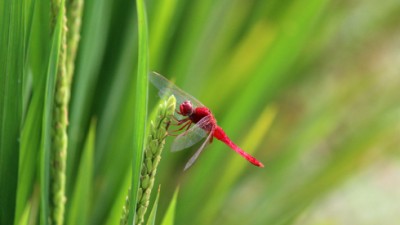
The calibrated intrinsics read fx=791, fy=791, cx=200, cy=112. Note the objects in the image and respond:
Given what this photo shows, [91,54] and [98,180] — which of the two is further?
[98,180]

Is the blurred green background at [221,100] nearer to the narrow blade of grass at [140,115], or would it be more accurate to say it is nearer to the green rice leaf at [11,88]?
the green rice leaf at [11,88]

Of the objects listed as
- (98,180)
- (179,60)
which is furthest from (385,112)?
(98,180)

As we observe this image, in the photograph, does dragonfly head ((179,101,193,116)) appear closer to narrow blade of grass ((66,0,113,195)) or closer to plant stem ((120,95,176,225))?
narrow blade of grass ((66,0,113,195))

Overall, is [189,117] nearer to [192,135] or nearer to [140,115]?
[192,135]

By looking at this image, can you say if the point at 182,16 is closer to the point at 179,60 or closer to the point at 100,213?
the point at 179,60

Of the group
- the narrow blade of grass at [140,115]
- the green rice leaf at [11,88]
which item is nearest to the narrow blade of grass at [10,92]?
the green rice leaf at [11,88]

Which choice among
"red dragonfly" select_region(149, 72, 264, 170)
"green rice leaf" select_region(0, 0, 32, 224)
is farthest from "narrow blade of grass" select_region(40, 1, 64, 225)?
"red dragonfly" select_region(149, 72, 264, 170)
